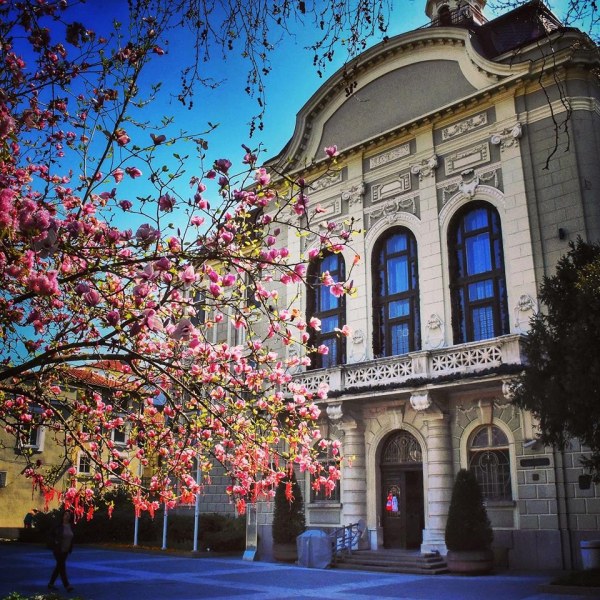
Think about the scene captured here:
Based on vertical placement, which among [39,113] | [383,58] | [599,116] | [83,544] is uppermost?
[383,58]

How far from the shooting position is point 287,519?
2378 cm

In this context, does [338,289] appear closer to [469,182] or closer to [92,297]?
[92,297]

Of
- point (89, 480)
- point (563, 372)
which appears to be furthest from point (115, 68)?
point (563, 372)

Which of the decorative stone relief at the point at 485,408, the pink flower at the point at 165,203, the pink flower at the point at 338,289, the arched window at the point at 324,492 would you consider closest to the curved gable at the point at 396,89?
the decorative stone relief at the point at 485,408

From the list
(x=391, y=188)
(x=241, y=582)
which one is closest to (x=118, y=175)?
(x=241, y=582)

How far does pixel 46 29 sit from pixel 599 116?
19835 mm

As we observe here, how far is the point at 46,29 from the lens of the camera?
7.50 meters

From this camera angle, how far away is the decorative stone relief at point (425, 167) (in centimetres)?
2517

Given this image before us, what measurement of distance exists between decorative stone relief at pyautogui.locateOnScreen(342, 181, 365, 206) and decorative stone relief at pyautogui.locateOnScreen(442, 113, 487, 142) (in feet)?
Answer: 13.2

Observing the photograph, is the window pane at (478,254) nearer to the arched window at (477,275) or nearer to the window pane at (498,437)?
the arched window at (477,275)

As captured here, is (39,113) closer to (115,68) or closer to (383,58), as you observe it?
(115,68)

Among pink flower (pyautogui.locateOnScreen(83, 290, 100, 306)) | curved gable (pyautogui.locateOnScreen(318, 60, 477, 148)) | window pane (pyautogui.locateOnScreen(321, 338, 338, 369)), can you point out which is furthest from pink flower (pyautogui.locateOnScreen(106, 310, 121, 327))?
window pane (pyautogui.locateOnScreen(321, 338, 338, 369))

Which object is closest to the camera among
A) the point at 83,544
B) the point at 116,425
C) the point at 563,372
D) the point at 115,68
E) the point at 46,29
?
the point at 46,29

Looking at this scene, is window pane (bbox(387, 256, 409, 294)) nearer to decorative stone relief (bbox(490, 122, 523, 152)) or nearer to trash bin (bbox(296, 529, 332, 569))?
decorative stone relief (bbox(490, 122, 523, 152))
